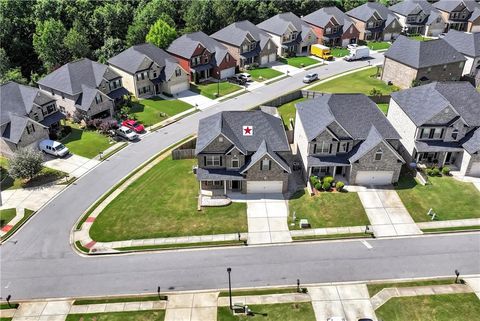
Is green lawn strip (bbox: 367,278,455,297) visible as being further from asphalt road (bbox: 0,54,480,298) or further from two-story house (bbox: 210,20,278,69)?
two-story house (bbox: 210,20,278,69)

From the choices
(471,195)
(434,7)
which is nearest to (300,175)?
(471,195)

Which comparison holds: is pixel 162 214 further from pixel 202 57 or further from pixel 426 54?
pixel 426 54

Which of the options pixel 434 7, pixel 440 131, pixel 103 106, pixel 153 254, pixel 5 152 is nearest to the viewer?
pixel 153 254

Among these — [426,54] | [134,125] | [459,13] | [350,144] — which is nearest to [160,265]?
[350,144]

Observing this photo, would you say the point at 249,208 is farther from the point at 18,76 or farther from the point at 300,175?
the point at 18,76

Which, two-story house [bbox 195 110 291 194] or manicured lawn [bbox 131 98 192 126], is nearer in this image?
two-story house [bbox 195 110 291 194]

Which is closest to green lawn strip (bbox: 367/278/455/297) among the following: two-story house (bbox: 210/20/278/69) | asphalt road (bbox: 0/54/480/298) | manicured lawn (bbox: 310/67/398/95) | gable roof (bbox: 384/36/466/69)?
asphalt road (bbox: 0/54/480/298)
